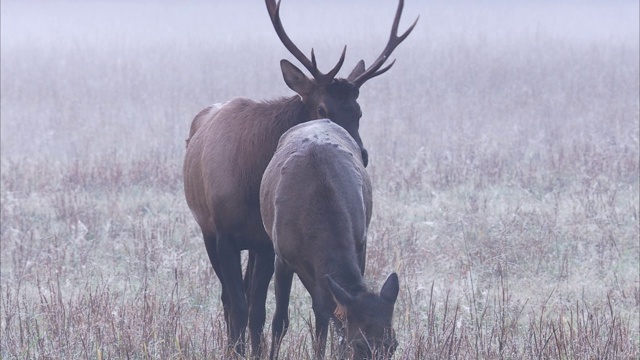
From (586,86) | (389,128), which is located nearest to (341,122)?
(389,128)

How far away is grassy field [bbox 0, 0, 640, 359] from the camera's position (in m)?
5.82

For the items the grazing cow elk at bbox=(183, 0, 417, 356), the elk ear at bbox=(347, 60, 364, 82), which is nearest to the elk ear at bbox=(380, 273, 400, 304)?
the grazing cow elk at bbox=(183, 0, 417, 356)

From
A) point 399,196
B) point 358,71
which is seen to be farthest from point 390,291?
point 399,196

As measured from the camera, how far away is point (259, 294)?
6.16 meters

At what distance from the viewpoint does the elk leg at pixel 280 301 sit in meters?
5.35

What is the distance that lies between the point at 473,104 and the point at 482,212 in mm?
8055

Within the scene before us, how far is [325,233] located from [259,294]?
1.40 metres

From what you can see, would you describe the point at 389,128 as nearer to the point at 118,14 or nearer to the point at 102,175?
the point at 102,175

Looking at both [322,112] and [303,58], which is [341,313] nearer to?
[322,112]

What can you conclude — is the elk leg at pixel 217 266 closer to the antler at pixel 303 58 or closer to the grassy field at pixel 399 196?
the grassy field at pixel 399 196

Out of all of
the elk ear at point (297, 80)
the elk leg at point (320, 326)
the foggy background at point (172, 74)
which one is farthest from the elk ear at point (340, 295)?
the foggy background at point (172, 74)

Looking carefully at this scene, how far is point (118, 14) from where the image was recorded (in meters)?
39.5

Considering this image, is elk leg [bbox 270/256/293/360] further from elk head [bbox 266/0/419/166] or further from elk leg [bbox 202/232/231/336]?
elk head [bbox 266/0/419/166]

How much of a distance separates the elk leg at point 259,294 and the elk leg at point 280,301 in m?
0.41
